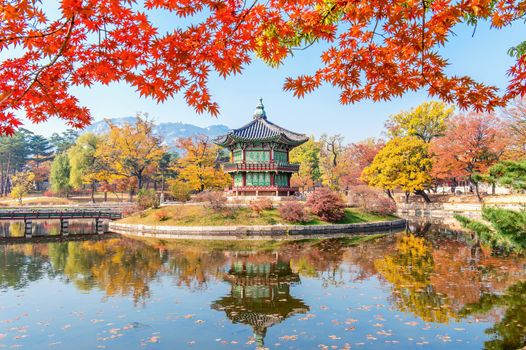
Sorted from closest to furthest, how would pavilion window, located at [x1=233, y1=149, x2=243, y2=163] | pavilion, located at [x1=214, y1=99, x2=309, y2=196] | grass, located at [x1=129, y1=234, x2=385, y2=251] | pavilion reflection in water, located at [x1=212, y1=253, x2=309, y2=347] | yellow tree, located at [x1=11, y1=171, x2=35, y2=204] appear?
1. pavilion reflection in water, located at [x1=212, y1=253, x2=309, y2=347]
2. grass, located at [x1=129, y1=234, x2=385, y2=251]
3. pavilion, located at [x1=214, y1=99, x2=309, y2=196]
4. pavilion window, located at [x1=233, y1=149, x2=243, y2=163]
5. yellow tree, located at [x1=11, y1=171, x2=35, y2=204]

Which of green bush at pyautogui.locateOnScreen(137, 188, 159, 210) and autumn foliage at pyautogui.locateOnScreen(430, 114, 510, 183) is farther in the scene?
autumn foliage at pyautogui.locateOnScreen(430, 114, 510, 183)

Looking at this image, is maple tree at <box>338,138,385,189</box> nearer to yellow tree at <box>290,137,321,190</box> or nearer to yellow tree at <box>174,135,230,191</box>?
yellow tree at <box>290,137,321,190</box>

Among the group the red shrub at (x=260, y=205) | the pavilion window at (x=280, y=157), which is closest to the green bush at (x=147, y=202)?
the red shrub at (x=260, y=205)

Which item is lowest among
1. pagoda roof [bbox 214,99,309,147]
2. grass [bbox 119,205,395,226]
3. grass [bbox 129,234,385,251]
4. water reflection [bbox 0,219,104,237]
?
water reflection [bbox 0,219,104,237]

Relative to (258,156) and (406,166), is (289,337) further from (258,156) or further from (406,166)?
(406,166)

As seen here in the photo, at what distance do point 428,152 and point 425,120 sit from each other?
7.23 metres

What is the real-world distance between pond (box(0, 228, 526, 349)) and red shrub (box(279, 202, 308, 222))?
11.2 m

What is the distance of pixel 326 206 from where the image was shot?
32719 millimetres

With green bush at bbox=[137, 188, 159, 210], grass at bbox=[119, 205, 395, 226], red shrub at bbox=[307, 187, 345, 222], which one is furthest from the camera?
green bush at bbox=[137, 188, 159, 210]

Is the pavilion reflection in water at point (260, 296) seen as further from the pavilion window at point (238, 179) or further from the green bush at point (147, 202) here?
the pavilion window at point (238, 179)

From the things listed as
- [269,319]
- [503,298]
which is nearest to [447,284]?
[503,298]

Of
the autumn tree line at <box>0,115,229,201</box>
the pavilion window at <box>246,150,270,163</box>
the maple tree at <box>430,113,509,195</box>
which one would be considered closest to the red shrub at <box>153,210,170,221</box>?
the autumn tree line at <box>0,115,229,201</box>

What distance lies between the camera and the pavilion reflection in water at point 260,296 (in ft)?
31.9

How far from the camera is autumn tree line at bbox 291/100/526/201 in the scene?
4297 centimetres
